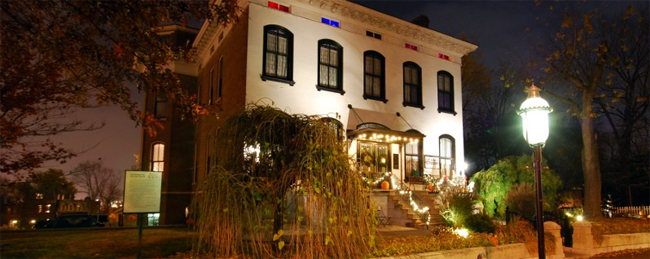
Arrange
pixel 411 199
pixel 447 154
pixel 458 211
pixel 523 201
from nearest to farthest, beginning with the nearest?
pixel 458 211
pixel 411 199
pixel 523 201
pixel 447 154

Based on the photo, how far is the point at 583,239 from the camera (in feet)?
49.5

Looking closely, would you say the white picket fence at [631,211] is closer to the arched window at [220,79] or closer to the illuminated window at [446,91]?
the illuminated window at [446,91]

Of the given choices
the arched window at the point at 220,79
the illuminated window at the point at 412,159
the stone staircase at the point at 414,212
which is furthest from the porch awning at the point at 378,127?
the arched window at the point at 220,79

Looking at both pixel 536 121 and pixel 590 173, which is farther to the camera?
pixel 590 173

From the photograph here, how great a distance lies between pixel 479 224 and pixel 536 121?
582 cm

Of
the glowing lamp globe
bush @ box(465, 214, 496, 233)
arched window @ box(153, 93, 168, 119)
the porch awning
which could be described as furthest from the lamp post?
arched window @ box(153, 93, 168, 119)

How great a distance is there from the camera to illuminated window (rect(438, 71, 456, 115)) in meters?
23.0

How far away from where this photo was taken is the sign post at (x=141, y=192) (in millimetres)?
9273

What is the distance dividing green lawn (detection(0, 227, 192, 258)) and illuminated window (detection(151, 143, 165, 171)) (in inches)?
435

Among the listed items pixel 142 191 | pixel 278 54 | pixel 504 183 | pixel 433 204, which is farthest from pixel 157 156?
pixel 504 183

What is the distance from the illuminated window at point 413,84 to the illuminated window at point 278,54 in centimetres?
641

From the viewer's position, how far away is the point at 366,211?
372 inches

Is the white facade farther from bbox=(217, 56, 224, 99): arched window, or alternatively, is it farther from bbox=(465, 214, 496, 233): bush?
bbox=(465, 214, 496, 233): bush

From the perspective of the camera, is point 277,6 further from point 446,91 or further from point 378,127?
point 446,91
